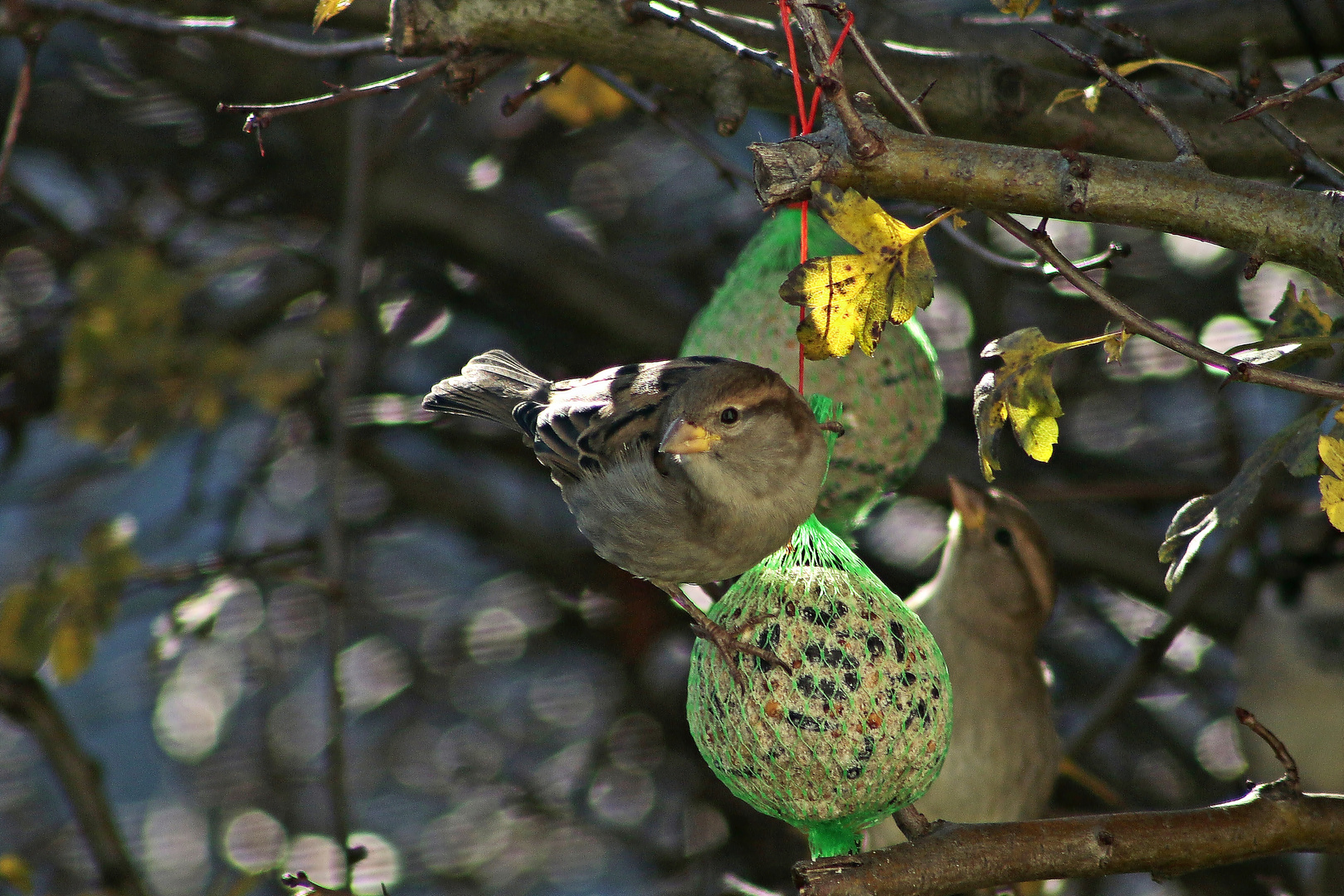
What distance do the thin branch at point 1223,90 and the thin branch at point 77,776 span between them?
215cm

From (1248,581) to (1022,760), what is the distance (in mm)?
977

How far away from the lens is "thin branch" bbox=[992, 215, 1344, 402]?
116 cm

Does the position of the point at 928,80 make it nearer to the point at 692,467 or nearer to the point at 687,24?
the point at 687,24

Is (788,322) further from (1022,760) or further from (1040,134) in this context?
(1022,760)

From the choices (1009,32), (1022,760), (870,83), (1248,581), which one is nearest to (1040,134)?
(870,83)

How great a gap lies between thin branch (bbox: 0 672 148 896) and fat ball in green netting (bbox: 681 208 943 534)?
1449 millimetres

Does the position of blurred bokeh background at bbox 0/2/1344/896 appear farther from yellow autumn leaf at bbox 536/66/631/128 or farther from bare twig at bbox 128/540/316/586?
bare twig at bbox 128/540/316/586

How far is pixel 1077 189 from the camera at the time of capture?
46.7 inches

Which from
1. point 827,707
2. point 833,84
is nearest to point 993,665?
point 827,707

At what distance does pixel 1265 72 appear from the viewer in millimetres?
1812

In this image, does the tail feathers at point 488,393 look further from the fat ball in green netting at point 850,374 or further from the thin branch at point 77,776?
the thin branch at point 77,776

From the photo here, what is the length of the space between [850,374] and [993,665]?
2.50ft

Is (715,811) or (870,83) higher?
(870,83)

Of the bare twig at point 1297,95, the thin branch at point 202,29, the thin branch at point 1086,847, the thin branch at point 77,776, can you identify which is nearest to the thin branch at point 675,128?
the thin branch at point 202,29
